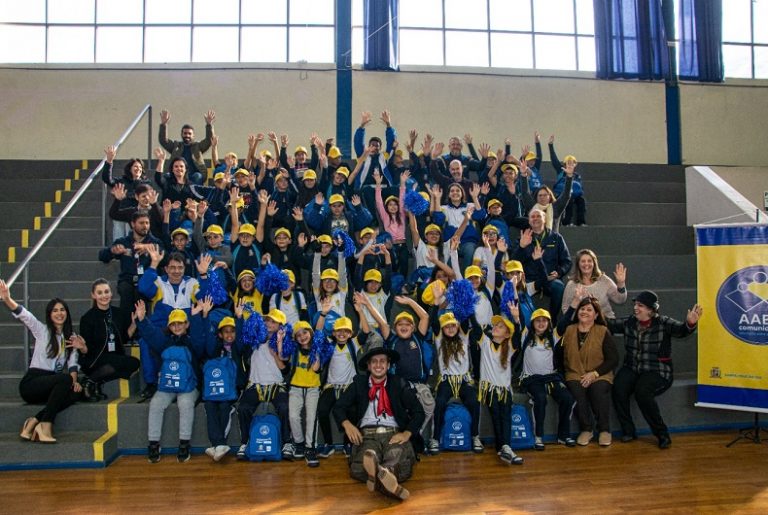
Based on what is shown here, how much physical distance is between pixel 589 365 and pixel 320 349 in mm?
2211

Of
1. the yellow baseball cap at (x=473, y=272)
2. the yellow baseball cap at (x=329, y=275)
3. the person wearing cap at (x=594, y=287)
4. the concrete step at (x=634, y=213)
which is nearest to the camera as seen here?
the yellow baseball cap at (x=329, y=275)

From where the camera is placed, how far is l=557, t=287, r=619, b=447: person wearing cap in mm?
5398

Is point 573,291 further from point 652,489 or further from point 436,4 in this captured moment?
point 436,4

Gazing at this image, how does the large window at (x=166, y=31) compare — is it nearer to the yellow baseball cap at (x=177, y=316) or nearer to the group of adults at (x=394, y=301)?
the group of adults at (x=394, y=301)

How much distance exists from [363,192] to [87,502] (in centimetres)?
429

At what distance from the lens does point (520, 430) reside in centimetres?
525

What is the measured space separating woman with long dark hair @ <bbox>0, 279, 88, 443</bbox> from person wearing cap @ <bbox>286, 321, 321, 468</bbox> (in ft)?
5.31

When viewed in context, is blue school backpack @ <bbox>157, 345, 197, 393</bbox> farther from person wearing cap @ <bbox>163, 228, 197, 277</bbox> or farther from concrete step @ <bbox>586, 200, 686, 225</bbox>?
concrete step @ <bbox>586, 200, 686, 225</bbox>

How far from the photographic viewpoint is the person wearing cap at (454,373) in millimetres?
5219

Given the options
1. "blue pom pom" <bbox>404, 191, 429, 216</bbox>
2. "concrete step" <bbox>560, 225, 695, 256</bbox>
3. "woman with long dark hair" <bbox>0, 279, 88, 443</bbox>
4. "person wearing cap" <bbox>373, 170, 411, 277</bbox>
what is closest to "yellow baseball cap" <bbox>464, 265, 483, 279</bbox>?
"person wearing cap" <bbox>373, 170, 411, 277</bbox>

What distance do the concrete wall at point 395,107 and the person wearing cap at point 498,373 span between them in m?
6.03

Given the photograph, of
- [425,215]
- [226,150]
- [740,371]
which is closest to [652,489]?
[740,371]

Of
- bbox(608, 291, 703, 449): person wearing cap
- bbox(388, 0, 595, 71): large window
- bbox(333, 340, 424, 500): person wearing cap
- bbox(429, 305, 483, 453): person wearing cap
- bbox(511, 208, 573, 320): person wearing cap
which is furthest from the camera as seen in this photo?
bbox(388, 0, 595, 71): large window

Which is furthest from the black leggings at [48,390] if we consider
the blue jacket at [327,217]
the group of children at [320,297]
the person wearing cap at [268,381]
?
the blue jacket at [327,217]
